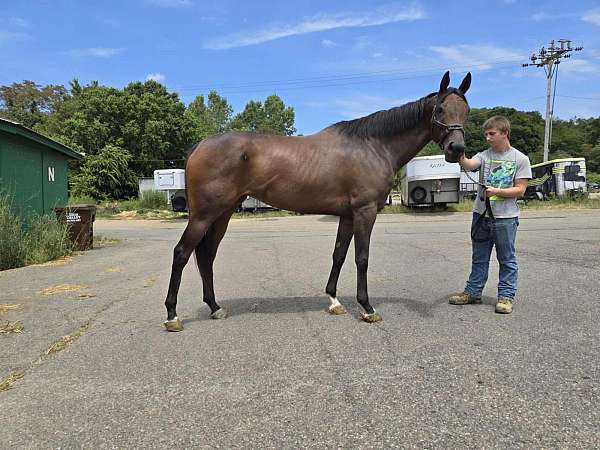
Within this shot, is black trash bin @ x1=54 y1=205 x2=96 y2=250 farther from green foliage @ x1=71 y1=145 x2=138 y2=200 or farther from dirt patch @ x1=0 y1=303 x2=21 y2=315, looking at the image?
green foliage @ x1=71 y1=145 x2=138 y2=200

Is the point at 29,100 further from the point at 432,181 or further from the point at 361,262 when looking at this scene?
the point at 361,262

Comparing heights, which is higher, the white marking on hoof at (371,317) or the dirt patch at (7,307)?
the white marking on hoof at (371,317)

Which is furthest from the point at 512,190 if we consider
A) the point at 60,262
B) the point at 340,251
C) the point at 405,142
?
the point at 60,262

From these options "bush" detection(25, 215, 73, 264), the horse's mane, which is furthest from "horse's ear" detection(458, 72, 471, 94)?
"bush" detection(25, 215, 73, 264)

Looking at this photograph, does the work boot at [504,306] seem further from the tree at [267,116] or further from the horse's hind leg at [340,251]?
the tree at [267,116]

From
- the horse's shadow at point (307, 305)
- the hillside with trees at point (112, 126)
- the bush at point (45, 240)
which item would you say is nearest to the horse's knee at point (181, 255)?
the horse's shadow at point (307, 305)

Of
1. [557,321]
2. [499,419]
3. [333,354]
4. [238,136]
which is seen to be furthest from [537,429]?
[238,136]

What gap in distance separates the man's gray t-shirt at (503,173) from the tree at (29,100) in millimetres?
58846

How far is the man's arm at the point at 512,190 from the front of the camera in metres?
4.57

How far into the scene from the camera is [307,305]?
529cm

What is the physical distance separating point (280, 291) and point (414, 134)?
2.72 meters

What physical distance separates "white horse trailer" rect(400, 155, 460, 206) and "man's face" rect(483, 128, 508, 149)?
18.8 m

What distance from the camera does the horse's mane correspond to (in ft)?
15.6

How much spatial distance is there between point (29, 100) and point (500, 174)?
210ft
